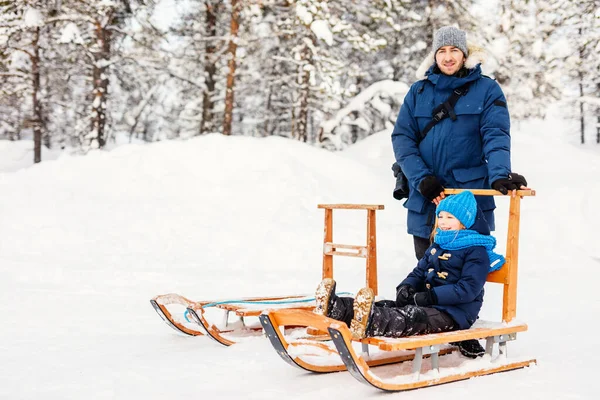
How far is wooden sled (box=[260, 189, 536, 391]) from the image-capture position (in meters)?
3.42

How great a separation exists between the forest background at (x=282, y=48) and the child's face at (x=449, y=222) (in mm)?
12219

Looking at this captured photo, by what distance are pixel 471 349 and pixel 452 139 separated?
141 centimetres

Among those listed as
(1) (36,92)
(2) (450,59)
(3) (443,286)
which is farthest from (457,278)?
(1) (36,92)

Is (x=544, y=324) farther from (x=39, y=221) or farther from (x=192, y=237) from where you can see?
(x=39, y=221)

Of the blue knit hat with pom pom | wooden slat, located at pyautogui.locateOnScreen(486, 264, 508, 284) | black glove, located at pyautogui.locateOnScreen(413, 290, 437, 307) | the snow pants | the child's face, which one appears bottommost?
the snow pants

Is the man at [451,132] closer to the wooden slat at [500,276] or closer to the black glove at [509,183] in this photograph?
the black glove at [509,183]

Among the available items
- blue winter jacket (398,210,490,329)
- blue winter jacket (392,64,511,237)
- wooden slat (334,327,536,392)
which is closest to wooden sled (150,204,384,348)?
blue winter jacket (392,64,511,237)

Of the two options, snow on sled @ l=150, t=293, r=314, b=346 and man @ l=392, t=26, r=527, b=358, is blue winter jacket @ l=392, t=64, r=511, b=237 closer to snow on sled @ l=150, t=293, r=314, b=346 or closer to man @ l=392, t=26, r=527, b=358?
man @ l=392, t=26, r=527, b=358

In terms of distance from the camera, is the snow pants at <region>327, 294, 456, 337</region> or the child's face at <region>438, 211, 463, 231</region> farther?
the child's face at <region>438, 211, 463, 231</region>

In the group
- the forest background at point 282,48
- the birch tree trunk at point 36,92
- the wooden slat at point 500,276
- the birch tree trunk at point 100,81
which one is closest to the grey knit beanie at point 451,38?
the wooden slat at point 500,276

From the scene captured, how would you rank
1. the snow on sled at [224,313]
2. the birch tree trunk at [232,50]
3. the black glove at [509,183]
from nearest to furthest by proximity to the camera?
the black glove at [509,183] < the snow on sled at [224,313] < the birch tree trunk at [232,50]

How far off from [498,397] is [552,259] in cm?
716

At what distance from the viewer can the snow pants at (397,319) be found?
3.60m

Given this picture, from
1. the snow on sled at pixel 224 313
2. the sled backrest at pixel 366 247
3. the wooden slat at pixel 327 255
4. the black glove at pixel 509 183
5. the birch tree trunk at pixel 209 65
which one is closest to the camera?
the black glove at pixel 509 183
